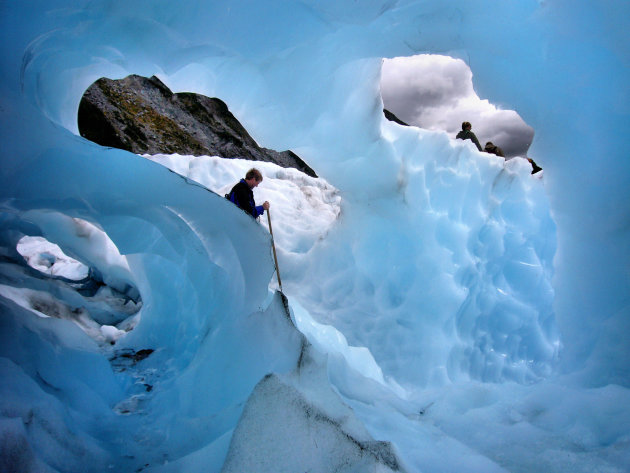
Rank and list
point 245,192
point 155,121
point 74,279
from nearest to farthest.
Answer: point 245,192 → point 74,279 → point 155,121

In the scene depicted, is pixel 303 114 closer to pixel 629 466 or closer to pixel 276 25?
pixel 276 25

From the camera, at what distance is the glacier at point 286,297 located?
1.68 meters

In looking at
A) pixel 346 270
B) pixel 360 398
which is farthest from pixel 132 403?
pixel 346 270

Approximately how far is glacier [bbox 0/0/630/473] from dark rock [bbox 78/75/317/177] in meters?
8.74

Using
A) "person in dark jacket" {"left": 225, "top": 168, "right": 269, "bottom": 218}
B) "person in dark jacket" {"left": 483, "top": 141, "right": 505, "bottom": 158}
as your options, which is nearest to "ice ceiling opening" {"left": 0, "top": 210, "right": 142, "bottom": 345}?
"person in dark jacket" {"left": 225, "top": 168, "right": 269, "bottom": 218}

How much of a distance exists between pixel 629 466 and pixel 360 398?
1.22 m

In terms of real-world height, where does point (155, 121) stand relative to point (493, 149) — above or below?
above

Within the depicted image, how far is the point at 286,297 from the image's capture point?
268 centimetres

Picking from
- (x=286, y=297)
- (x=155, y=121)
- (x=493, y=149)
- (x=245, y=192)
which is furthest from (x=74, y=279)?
(x=155, y=121)

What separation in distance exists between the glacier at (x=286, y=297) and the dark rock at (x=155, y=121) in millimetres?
8740

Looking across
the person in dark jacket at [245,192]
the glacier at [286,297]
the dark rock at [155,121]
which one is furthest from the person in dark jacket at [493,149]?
the dark rock at [155,121]

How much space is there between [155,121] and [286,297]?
12212 mm

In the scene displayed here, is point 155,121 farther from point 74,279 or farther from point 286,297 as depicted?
point 286,297

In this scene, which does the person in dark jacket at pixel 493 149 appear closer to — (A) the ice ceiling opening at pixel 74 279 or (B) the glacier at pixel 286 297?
(B) the glacier at pixel 286 297
